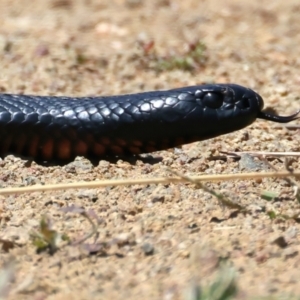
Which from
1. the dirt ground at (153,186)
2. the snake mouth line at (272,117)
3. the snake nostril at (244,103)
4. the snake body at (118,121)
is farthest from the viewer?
the snake mouth line at (272,117)

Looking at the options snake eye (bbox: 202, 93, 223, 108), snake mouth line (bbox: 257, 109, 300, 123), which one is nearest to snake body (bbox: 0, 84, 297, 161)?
snake eye (bbox: 202, 93, 223, 108)

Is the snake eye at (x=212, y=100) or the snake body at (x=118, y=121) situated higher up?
the snake eye at (x=212, y=100)

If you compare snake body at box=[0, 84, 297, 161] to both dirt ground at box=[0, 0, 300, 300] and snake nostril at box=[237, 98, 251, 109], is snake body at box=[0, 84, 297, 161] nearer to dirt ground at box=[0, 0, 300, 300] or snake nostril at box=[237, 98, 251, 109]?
snake nostril at box=[237, 98, 251, 109]

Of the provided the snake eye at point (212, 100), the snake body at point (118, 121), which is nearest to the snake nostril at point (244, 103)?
the snake body at point (118, 121)

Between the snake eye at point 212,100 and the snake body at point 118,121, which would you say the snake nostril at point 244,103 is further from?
the snake eye at point 212,100

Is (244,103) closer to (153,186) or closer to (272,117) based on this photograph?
(272,117)

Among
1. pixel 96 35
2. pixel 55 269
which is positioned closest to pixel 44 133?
pixel 55 269

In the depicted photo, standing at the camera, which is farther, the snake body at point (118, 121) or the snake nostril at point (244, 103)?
the snake nostril at point (244, 103)

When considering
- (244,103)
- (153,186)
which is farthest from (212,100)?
(153,186)
